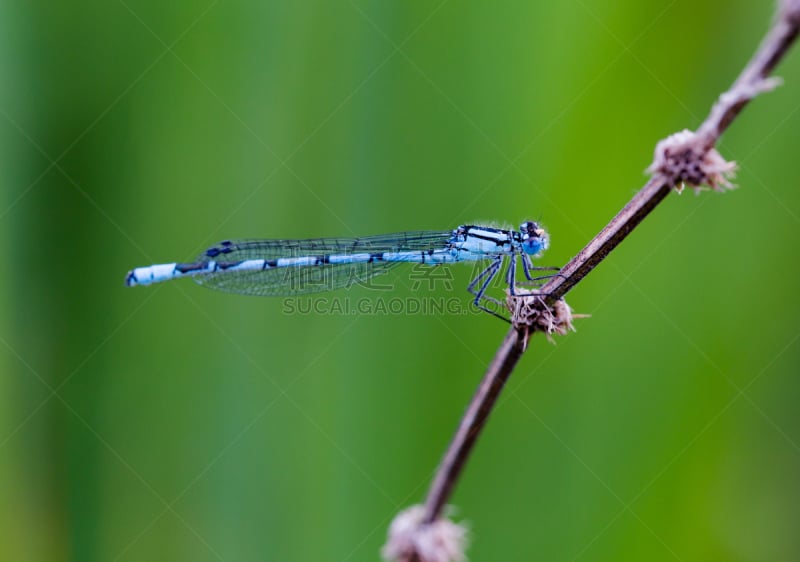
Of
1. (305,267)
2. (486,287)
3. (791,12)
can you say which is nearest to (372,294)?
(486,287)

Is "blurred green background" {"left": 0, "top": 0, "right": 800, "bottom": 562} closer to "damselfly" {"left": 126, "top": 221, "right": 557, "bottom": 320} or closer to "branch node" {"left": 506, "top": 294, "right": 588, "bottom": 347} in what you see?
"damselfly" {"left": 126, "top": 221, "right": 557, "bottom": 320}

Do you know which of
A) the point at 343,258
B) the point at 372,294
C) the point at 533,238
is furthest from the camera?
the point at 343,258

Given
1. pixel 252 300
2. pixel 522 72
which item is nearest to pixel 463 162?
pixel 522 72

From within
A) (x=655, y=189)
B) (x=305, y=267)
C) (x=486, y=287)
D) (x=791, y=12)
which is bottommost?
(x=305, y=267)

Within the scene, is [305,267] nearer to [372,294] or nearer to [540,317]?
[372,294]

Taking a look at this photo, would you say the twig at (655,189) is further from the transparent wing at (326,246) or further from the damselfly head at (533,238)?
the transparent wing at (326,246)

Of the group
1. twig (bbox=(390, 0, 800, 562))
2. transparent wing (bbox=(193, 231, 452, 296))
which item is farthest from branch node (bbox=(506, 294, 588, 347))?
transparent wing (bbox=(193, 231, 452, 296))

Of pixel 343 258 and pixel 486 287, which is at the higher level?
pixel 486 287
